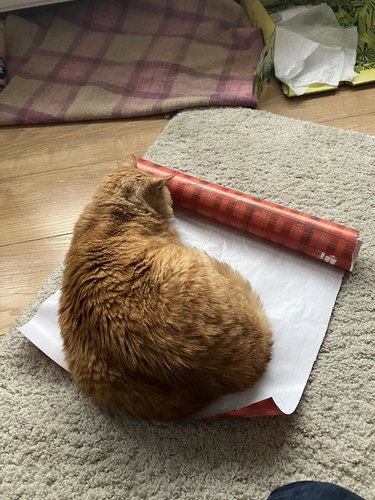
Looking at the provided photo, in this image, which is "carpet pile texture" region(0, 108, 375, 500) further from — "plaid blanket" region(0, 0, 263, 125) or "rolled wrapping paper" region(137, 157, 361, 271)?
"plaid blanket" region(0, 0, 263, 125)

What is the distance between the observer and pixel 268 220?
1151 mm

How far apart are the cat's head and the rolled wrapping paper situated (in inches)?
6.0

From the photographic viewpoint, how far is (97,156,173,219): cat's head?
106 centimetres

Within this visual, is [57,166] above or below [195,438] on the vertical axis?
above

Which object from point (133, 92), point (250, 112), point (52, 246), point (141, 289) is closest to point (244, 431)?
point (141, 289)

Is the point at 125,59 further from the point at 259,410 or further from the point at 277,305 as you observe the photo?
the point at 259,410

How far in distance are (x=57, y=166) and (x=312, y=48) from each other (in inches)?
37.6

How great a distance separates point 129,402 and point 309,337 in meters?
0.43

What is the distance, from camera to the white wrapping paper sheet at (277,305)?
968 millimetres

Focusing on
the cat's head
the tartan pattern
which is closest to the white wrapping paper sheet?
the tartan pattern

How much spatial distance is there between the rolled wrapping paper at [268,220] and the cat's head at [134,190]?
151mm

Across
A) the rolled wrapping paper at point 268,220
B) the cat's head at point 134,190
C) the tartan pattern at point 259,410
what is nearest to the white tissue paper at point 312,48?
the rolled wrapping paper at point 268,220

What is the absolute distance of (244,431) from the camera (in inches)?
37.3

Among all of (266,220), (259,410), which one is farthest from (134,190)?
(259,410)
